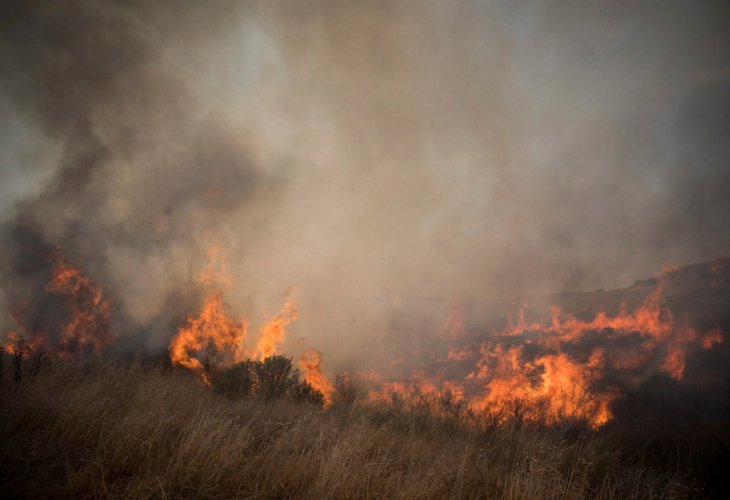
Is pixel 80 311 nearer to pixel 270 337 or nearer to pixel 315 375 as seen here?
pixel 270 337

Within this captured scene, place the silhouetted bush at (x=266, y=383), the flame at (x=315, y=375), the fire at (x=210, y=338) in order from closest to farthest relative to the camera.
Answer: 1. the silhouetted bush at (x=266, y=383)
2. the flame at (x=315, y=375)
3. the fire at (x=210, y=338)

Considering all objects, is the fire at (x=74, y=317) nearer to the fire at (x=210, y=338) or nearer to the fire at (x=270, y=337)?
the fire at (x=210, y=338)

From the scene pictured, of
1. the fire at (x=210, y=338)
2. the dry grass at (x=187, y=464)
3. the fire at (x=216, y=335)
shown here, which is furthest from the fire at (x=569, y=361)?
the dry grass at (x=187, y=464)

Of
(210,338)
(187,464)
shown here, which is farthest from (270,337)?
(187,464)

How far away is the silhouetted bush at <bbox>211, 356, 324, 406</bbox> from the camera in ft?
36.7

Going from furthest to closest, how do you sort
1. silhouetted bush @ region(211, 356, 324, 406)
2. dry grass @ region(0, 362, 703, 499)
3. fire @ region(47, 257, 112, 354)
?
fire @ region(47, 257, 112, 354), silhouetted bush @ region(211, 356, 324, 406), dry grass @ region(0, 362, 703, 499)

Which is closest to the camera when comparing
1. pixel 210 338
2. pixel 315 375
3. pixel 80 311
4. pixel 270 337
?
pixel 315 375

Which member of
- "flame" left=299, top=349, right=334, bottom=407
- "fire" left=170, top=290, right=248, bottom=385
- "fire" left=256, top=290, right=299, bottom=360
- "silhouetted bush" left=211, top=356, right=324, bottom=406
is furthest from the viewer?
"fire" left=256, top=290, right=299, bottom=360

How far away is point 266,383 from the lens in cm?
1165

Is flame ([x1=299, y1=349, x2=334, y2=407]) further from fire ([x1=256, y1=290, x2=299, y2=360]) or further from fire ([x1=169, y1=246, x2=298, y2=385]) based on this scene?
fire ([x1=256, y1=290, x2=299, y2=360])

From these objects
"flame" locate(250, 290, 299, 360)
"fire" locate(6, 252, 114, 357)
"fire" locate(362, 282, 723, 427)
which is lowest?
"fire" locate(6, 252, 114, 357)

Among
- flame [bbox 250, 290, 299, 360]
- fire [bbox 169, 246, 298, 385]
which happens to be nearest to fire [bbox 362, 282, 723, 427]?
flame [bbox 250, 290, 299, 360]

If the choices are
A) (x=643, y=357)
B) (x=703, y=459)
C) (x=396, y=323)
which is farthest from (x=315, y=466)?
(x=396, y=323)

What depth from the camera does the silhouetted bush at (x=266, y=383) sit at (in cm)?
1118
